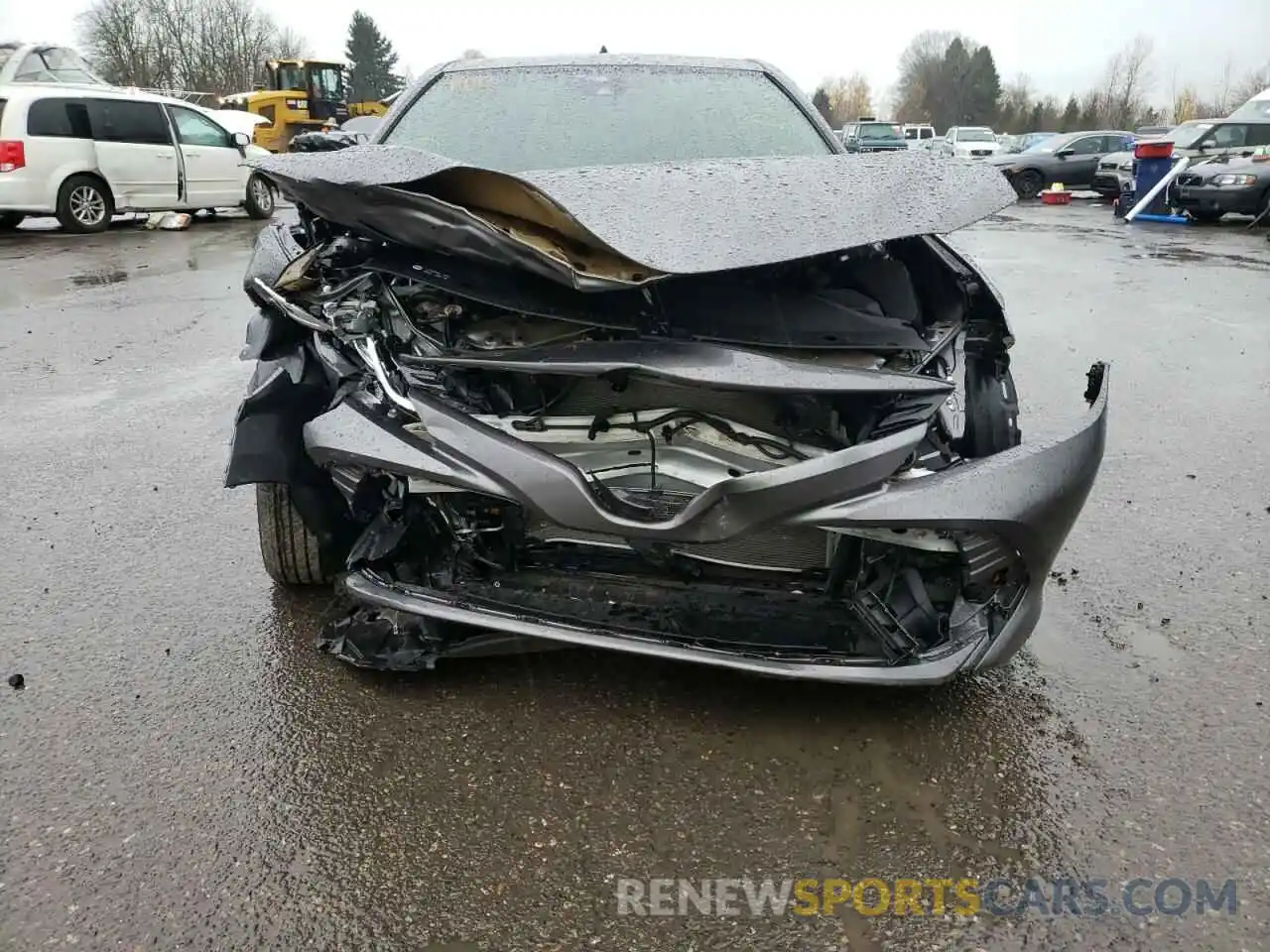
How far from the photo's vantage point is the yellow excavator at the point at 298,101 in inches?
1106

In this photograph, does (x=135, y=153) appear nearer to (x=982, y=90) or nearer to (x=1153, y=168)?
(x=1153, y=168)

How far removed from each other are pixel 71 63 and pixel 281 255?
17.4m

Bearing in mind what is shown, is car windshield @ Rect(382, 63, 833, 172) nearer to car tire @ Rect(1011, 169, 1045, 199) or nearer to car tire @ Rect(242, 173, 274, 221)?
car tire @ Rect(242, 173, 274, 221)

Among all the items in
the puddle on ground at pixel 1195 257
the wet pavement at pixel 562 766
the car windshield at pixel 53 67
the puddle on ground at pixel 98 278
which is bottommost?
the wet pavement at pixel 562 766

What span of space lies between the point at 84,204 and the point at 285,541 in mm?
11775

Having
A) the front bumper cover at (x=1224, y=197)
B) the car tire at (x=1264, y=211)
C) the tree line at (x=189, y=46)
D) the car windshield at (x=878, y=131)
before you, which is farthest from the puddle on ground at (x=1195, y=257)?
the tree line at (x=189, y=46)

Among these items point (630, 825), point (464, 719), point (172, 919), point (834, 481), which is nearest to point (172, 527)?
point (464, 719)

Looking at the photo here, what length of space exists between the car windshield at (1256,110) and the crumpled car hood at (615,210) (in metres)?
15.6

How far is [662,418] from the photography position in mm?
2303

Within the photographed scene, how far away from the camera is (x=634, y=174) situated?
2.70 metres

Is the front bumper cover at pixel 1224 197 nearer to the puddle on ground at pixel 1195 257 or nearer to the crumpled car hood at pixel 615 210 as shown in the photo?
the puddle on ground at pixel 1195 257

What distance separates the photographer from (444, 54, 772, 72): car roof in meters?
4.02

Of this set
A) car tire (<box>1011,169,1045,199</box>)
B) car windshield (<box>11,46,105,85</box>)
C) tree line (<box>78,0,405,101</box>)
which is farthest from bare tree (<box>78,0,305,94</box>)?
car tire (<box>1011,169,1045,199</box>)

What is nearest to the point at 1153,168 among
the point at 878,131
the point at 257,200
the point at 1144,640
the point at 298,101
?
the point at 878,131
